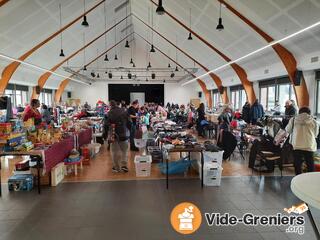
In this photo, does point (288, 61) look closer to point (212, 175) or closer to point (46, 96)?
point (212, 175)

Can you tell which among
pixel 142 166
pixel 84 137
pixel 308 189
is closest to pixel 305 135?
pixel 142 166

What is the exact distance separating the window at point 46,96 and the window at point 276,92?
14.5 meters

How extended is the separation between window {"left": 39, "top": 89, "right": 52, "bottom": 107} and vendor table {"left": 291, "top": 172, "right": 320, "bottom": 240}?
1854 cm

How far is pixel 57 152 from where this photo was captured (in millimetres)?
4371

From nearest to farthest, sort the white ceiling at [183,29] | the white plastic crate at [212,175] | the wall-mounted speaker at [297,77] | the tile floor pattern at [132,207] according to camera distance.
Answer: the tile floor pattern at [132,207], the white plastic crate at [212,175], the white ceiling at [183,29], the wall-mounted speaker at [297,77]

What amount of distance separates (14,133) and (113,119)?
5.80 ft

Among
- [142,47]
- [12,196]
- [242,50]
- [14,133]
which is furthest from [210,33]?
[142,47]

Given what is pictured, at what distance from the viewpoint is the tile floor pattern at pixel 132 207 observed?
8.87 feet

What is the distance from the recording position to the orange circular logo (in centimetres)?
283

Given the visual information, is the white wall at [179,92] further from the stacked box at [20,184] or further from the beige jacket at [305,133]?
the stacked box at [20,184]

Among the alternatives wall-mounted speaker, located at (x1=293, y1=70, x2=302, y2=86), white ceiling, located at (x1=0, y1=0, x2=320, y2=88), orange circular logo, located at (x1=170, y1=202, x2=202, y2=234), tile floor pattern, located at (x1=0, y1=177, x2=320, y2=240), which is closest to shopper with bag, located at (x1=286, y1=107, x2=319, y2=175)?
tile floor pattern, located at (x1=0, y1=177, x2=320, y2=240)

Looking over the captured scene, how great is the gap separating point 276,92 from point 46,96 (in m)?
15.8

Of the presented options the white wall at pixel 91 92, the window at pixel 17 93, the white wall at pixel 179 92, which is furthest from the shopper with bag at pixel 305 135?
the white wall at pixel 91 92

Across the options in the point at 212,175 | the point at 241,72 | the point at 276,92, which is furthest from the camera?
the point at 241,72
